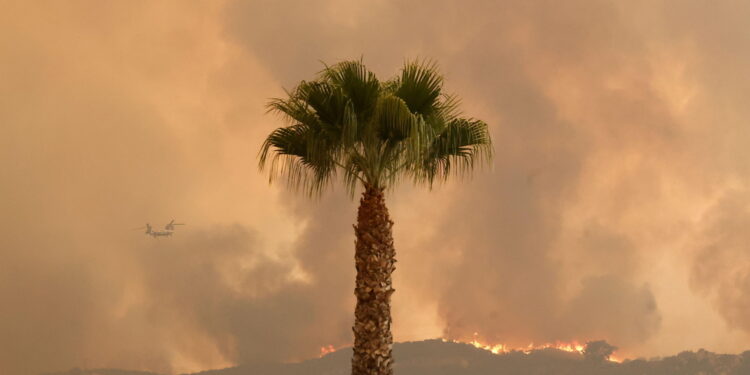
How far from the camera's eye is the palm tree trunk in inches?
498

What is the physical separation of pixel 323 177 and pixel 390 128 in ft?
5.04

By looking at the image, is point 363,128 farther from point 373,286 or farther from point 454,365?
point 454,365


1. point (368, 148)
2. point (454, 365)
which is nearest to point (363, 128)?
point (368, 148)

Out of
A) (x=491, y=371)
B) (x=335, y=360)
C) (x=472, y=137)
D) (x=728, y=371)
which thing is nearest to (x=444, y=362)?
(x=491, y=371)

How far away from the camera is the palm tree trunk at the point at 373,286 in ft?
41.5

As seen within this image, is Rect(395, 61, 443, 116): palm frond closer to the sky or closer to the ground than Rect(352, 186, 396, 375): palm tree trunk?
closer to the sky

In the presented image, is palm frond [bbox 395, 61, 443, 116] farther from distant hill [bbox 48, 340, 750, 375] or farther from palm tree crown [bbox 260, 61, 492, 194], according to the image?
distant hill [bbox 48, 340, 750, 375]

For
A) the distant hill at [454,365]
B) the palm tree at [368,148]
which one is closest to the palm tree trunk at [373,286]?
the palm tree at [368,148]

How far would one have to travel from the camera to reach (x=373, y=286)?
41.9 ft

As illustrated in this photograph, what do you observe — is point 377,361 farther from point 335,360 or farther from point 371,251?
point 335,360

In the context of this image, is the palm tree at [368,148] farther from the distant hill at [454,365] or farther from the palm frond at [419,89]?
the distant hill at [454,365]

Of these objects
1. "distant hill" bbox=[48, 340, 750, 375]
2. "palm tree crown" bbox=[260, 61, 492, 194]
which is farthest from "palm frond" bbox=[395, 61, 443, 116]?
"distant hill" bbox=[48, 340, 750, 375]

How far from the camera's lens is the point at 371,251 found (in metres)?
12.8

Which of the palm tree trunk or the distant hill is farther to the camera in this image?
the distant hill
